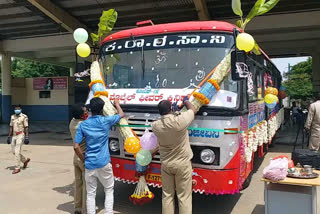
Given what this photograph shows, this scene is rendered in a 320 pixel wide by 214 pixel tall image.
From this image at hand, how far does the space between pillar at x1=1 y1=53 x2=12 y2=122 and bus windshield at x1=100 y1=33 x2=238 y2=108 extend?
1928 centimetres

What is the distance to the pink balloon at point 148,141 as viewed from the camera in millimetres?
4284

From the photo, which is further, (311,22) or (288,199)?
(311,22)

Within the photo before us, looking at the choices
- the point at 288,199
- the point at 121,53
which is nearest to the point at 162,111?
the point at 121,53

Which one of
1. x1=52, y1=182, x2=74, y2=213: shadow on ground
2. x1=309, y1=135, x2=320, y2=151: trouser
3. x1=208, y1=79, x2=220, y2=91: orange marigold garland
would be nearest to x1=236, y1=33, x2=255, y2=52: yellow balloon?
x1=208, y1=79, x2=220, y2=91: orange marigold garland

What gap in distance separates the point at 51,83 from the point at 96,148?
71.6 ft

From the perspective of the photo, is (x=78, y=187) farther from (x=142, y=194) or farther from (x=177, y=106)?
(x=177, y=106)

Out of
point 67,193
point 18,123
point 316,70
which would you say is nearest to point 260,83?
point 67,193

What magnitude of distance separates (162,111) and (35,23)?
15.3 metres

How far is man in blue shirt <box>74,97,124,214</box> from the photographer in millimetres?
4094

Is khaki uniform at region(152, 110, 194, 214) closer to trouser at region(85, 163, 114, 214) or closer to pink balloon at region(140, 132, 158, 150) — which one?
pink balloon at region(140, 132, 158, 150)

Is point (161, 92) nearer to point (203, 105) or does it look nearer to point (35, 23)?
point (203, 105)

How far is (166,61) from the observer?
464 cm

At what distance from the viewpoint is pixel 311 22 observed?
13.3 m

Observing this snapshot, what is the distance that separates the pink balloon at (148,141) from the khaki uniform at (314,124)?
464 cm
